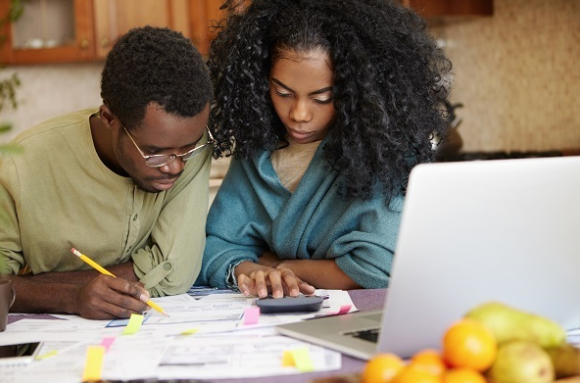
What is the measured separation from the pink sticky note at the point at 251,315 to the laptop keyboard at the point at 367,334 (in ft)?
0.62

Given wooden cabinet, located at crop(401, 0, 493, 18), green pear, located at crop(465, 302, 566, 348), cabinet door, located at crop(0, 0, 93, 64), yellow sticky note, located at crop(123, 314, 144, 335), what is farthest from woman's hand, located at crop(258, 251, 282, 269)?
cabinet door, located at crop(0, 0, 93, 64)

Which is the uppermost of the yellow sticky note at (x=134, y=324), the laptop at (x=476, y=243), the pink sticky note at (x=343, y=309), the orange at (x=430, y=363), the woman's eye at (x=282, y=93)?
the woman's eye at (x=282, y=93)

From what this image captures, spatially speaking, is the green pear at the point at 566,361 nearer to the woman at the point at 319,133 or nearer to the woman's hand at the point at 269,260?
the woman at the point at 319,133

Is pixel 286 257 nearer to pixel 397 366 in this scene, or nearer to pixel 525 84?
pixel 397 366

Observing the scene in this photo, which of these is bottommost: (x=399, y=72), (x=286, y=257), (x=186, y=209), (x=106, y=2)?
(x=286, y=257)

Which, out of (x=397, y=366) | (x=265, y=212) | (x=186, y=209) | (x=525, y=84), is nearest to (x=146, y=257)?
(x=186, y=209)

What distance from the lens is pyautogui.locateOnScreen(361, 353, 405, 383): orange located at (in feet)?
2.53

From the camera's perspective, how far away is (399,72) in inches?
64.7

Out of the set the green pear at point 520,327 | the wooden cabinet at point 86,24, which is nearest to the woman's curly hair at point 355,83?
the green pear at point 520,327

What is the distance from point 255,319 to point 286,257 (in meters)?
0.51

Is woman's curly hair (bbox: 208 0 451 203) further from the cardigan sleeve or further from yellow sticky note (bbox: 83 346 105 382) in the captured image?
yellow sticky note (bbox: 83 346 105 382)

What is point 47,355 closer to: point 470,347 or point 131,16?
point 470,347

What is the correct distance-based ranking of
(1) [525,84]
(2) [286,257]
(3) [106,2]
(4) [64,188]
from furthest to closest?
(3) [106,2]
(1) [525,84]
(2) [286,257]
(4) [64,188]

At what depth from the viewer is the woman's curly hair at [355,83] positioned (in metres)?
1.60
